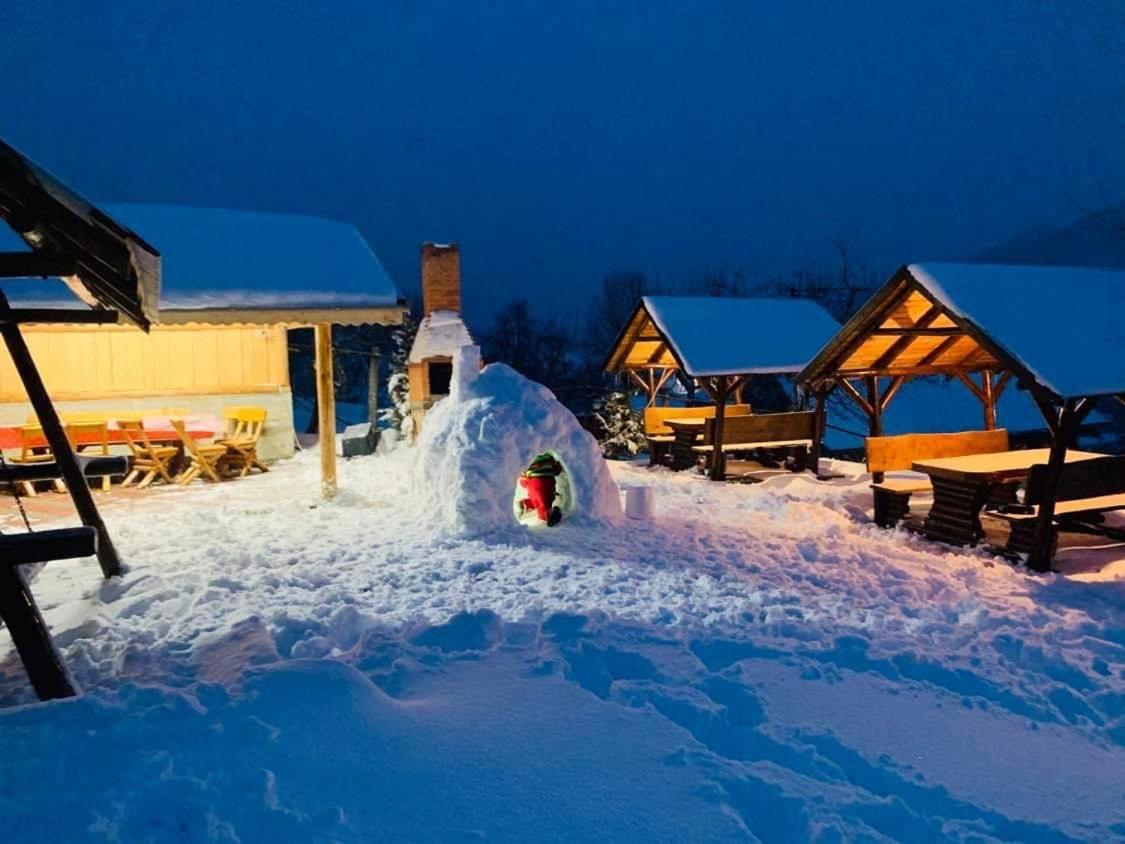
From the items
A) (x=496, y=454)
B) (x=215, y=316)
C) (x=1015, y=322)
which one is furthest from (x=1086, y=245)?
(x=215, y=316)

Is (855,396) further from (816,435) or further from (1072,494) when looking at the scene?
(1072,494)

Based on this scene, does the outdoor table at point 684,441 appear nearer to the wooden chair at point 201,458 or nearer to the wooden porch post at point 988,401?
the wooden porch post at point 988,401

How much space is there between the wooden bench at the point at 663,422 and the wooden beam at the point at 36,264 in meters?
11.3

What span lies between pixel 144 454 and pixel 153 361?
244 cm

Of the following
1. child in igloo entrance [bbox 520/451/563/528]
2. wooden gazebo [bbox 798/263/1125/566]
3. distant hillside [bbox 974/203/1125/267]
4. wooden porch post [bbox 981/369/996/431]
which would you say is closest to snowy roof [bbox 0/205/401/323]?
child in igloo entrance [bbox 520/451/563/528]

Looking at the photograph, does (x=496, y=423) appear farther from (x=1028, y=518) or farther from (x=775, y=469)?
(x=775, y=469)

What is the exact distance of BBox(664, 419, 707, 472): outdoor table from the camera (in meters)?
14.0

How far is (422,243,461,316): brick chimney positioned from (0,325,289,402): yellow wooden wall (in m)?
3.71

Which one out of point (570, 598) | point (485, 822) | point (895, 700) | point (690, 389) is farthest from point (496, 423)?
point (690, 389)

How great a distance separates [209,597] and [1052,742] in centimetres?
581

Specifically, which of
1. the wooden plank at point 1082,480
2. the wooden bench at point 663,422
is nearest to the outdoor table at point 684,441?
the wooden bench at point 663,422

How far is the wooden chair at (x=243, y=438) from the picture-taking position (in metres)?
12.8

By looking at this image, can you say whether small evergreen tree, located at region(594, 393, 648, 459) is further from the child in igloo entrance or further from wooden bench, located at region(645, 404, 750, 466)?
the child in igloo entrance

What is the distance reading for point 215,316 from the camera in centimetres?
993
